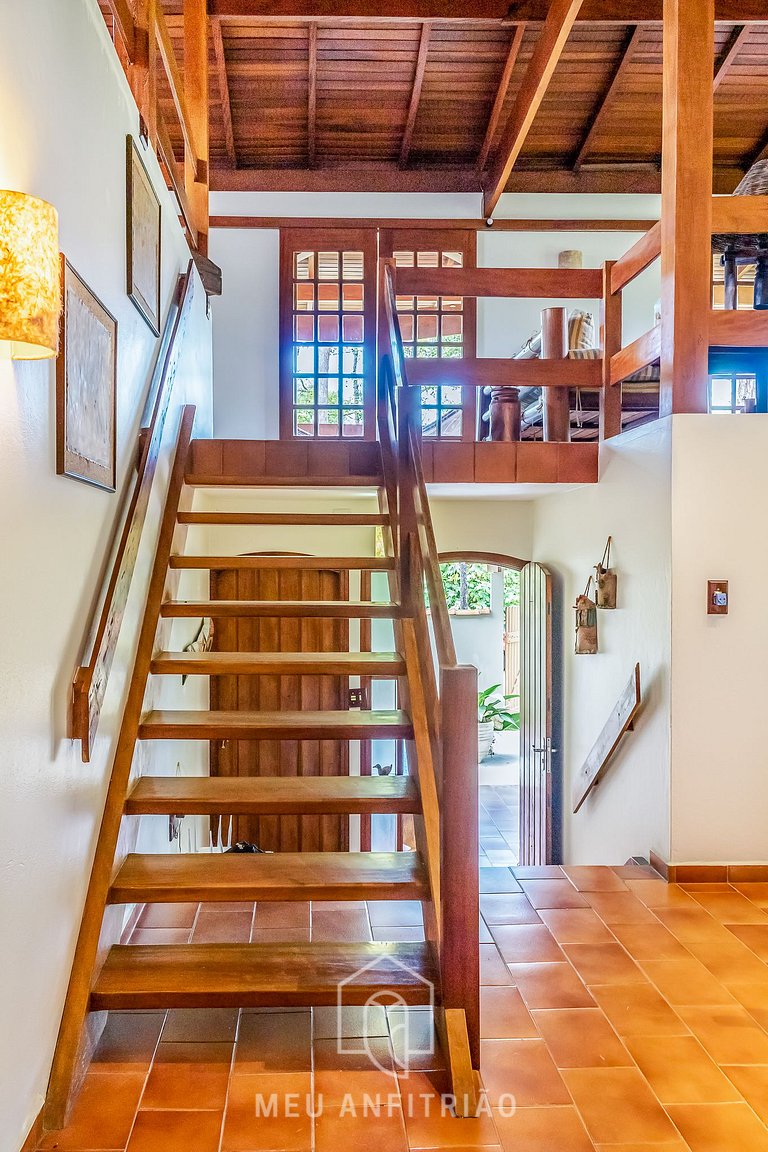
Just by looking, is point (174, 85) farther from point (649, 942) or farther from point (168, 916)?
point (649, 942)

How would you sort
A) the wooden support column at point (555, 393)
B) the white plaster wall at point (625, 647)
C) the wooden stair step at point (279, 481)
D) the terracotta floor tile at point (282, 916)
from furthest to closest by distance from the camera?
1. the wooden support column at point (555, 393)
2. the wooden stair step at point (279, 481)
3. the white plaster wall at point (625, 647)
4. the terracotta floor tile at point (282, 916)

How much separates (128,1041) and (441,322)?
19.5ft

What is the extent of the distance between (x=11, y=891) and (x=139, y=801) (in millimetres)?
817

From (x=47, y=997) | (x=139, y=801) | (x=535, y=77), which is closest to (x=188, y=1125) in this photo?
(x=47, y=997)

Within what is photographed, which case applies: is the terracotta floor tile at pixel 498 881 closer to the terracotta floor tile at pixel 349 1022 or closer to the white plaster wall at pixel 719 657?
the white plaster wall at pixel 719 657

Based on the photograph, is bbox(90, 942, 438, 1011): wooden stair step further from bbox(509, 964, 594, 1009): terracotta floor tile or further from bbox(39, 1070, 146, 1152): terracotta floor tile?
bbox(509, 964, 594, 1009): terracotta floor tile

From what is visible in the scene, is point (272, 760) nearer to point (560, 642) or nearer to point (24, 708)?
point (560, 642)

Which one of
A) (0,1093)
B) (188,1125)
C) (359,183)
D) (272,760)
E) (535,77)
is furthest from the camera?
(359,183)

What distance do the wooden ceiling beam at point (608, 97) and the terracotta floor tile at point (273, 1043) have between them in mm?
6007

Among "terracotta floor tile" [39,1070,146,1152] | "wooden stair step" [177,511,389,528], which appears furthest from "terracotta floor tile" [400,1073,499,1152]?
"wooden stair step" [177,511,389,528]

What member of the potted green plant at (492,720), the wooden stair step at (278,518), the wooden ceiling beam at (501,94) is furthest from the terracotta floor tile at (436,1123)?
the potted green plant at (492,720)

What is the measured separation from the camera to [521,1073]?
6.88ft

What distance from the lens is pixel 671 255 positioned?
3.36 meters

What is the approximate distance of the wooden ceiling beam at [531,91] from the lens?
4.72m
